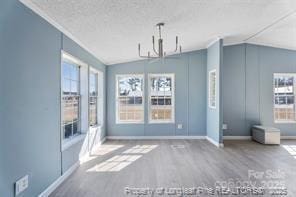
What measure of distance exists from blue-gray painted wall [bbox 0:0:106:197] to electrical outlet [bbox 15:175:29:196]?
49mm

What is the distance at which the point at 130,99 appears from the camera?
6.96 m

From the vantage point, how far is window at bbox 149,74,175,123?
22.7 ft

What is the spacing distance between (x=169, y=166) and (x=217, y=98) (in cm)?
258

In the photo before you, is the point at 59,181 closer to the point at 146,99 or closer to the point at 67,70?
the point at 67,70

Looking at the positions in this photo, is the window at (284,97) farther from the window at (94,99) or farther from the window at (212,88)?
the window at (94,99)

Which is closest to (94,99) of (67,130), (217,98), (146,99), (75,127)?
(75,127)

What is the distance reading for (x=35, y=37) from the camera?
2.65 m

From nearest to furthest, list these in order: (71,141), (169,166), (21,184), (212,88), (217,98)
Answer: (21,184) → (71,141) → (169,166) → (217,98) → (212,88)

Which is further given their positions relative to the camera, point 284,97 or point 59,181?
point 284,97

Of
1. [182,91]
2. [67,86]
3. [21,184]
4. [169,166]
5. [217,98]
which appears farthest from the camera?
[182,91]

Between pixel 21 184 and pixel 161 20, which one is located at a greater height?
pixel 161 20

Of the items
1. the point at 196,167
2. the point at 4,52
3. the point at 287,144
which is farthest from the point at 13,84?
the point at 287,144

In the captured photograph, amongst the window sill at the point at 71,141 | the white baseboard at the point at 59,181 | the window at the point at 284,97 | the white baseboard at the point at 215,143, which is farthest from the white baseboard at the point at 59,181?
the window at the point at 284,97

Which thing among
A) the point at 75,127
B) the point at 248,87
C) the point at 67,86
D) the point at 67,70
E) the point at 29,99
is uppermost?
the point at 67,70
